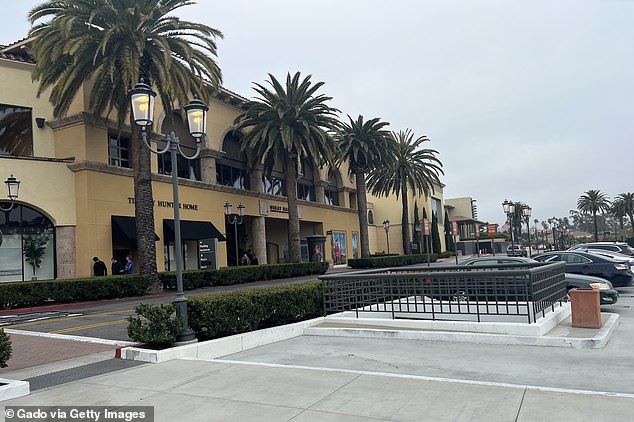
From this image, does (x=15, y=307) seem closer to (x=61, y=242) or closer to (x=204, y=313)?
(x=61, y=242)

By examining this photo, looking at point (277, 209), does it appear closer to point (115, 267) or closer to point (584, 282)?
point (115, 267)

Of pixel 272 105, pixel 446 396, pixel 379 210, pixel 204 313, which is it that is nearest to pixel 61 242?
pixel 272 105

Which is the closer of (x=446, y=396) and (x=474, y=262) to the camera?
(x=446, y=396)

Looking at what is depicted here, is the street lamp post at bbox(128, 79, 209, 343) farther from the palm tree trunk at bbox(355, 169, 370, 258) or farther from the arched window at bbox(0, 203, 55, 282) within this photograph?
the palm tree trunk at bbox(355, 169, 370, 258)

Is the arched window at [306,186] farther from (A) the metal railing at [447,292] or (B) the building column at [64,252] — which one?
(A) the metal railing at [447,292]

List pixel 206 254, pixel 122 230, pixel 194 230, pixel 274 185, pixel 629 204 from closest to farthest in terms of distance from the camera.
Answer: pixel 122 230
pixel 206 254
pixel 194 230
pixel 274 185
pixel 629 204

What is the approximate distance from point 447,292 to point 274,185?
3449 centimetres

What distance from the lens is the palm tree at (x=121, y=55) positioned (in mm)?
22016

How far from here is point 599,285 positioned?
13.1 m

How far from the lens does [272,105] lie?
114ft

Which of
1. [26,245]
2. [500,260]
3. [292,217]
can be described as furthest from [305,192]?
[500,260]

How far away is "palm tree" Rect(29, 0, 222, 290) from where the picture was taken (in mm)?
22016

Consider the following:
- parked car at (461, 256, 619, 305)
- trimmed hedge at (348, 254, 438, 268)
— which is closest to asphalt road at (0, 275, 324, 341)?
parked car at (461, 256, 619, 305)

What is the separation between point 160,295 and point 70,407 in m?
Answer: 17.7
